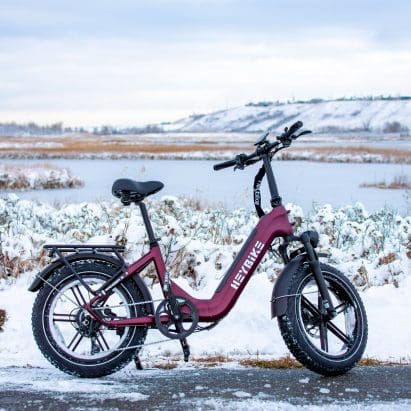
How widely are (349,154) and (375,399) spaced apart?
42.3m

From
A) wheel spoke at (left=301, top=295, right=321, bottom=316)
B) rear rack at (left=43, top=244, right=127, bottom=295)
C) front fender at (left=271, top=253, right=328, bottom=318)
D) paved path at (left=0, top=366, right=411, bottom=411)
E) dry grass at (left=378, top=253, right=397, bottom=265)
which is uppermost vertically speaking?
rear rack at (left=43, top=244, right=127, bottom=295)

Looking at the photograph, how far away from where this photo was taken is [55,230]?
29.8ft

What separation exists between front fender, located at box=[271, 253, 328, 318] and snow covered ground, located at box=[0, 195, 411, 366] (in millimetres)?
918

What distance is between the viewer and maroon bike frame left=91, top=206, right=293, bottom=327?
4.21m

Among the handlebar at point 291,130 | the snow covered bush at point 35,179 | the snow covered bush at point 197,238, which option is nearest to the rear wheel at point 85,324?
the handlebar at point 291,130

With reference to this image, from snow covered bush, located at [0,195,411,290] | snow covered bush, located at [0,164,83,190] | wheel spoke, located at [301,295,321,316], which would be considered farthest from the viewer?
snow covered bush, located at [0,164,83,190]

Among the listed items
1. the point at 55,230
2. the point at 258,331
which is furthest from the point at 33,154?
the point at 258,331

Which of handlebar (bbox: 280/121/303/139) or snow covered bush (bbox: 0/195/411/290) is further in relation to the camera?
snow covered bush (bbox: 0/195/411/290)

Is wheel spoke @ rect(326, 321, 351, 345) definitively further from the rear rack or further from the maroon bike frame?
the rear rack

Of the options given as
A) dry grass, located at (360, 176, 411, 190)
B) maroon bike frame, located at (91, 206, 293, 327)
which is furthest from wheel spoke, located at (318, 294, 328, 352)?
dry grass, located at (360, 176, 411, 190)

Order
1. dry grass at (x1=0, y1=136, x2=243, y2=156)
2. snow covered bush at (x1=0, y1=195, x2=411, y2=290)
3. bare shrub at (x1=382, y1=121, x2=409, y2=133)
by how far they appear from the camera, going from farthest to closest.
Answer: bare shrub at (x1=382, y1=121, x2=409, y2=133) < dry grass at (x1=0, y1=136, x2=243, y2=156) < snow covered bush at (x1=0, y1=195, x2=411, y2=290)

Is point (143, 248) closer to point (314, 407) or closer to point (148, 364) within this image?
point (148, 364)

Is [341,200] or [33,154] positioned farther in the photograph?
[33,154]

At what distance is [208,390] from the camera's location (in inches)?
157
